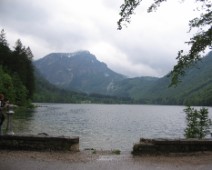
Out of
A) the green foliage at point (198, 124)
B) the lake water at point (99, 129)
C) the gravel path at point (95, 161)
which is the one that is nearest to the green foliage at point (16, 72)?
the lake water at point (99, 129)

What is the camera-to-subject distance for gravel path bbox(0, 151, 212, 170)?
41.8 ft

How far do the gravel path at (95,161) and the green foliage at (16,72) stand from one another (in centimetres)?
8136

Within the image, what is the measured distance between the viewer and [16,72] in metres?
111

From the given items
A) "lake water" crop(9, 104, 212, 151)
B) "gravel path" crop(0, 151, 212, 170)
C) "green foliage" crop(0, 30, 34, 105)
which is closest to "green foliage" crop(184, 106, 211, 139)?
"lake water" crop(9, 104, 212, 151)

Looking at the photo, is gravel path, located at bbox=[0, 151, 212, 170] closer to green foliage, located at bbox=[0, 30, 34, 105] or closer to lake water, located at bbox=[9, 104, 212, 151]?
lake water, located at bbox=[9, 104, 212, 151]

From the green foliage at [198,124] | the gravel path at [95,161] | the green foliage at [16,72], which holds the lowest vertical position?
the gravel path at [95,161]

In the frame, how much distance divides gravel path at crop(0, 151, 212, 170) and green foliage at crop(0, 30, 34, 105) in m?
81.4

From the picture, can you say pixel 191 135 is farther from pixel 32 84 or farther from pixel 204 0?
pixel 32 84

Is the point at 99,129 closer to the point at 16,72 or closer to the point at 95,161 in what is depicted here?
the point at 95,161

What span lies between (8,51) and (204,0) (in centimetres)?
10927

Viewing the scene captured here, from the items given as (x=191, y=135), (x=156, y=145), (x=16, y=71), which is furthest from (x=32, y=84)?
(x=156, y=145)

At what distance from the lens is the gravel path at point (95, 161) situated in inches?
502

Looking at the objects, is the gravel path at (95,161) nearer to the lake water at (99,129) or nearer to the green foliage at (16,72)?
the lake water at (99,129)

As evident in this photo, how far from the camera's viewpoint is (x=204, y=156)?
1483 cm
